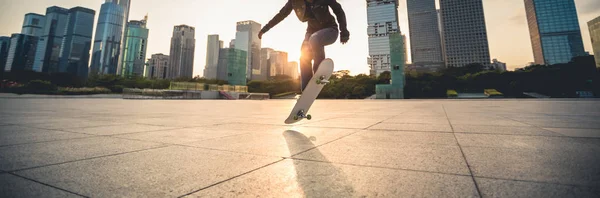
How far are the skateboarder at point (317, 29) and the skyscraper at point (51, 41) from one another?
167 metres

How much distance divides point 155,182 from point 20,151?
1399 millimetres

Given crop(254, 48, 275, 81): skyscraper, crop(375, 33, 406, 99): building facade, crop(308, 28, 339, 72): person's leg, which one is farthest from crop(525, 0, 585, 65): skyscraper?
crop(308, 28, 339, 72): person's leg

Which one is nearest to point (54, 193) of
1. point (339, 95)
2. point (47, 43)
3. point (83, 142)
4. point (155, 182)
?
point (155, 182)

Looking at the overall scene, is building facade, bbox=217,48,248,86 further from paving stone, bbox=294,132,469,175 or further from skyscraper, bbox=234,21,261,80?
skyscraper, bbox=234,21,261,80

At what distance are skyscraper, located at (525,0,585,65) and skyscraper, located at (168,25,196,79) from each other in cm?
21211

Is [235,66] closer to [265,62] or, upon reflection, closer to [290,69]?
[290,69]

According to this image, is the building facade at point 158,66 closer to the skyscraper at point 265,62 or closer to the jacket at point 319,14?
the skyscraper at point 265,62

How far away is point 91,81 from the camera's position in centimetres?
6056

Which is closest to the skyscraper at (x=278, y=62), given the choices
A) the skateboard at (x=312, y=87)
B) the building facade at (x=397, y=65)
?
the building facade at (x=397, y=65)

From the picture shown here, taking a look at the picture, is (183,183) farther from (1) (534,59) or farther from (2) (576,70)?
(1) (534,59)

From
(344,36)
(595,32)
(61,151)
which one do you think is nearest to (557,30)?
(595,32)

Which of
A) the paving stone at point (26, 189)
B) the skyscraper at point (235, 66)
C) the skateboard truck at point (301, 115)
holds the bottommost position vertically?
the paving stone at point (26, 189)

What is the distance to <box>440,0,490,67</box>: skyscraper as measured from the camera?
140375 mm

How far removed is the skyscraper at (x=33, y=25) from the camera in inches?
4894
